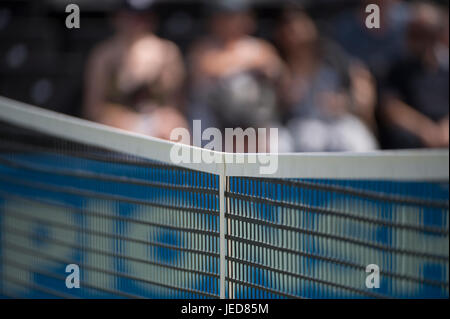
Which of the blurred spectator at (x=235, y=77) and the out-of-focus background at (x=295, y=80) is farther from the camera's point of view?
the blurred spectator at (x=235, y=77)

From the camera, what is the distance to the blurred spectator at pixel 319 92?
4.95 meters

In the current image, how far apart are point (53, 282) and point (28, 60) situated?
3.71 m

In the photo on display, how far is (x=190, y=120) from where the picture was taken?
5.25 metres

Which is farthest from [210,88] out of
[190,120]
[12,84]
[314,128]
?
[12,84]

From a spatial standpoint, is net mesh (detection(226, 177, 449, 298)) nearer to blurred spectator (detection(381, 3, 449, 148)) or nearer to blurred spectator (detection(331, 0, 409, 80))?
blurred spectator (detection(381, 3, 449, 148))

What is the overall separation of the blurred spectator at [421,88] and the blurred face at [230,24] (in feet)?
2.93

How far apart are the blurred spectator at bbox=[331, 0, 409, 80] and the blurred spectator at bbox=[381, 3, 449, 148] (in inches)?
8.5

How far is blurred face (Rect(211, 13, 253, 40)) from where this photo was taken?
Answer: 516cm

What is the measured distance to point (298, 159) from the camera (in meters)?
2.33

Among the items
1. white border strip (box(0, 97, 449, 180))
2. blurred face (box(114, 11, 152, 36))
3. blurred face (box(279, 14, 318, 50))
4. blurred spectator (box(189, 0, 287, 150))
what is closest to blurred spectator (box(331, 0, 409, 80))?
blurred face (box(279, 14, 318, 50))

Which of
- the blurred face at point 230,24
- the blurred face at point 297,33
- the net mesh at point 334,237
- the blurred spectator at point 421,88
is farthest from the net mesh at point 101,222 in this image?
the blurred spectator at point 421,88

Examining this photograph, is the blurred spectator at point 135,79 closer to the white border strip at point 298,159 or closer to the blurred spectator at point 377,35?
the blurred spectator at point 377,35

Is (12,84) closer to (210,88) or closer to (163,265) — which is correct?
(210,88)

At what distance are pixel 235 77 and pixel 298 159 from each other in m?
2.85
